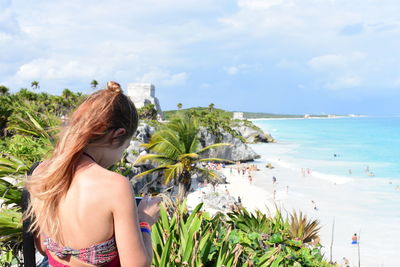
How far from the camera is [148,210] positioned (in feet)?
4.78

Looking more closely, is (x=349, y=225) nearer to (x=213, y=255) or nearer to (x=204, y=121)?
(x=213, y=255)

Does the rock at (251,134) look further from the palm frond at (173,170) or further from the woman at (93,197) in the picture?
the woman at (93,197)

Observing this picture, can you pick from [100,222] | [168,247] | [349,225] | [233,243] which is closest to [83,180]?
[100,222]

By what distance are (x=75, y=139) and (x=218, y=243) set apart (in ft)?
6.97

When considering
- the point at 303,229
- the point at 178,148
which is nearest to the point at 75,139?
the point at 303,229

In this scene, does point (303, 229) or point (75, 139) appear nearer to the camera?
point (75, 139)

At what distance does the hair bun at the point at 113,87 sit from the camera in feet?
4.75

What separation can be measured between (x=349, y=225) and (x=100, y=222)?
23.0 meters

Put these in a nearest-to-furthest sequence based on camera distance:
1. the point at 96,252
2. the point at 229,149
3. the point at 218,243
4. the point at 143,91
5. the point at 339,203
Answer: the point at 96,252 → the point at 218,243 → the point at 339,203 → the point at 229,149 → the point at 143,91

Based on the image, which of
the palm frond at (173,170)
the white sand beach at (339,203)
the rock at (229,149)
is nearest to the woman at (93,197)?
the white sand beach at (339,203)

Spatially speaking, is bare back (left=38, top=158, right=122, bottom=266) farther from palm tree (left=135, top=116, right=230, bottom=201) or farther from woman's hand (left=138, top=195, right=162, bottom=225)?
palm tree (left=135, top=116, right=230, bottom=201)

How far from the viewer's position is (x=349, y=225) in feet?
70.5

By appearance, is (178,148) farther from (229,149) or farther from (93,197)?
(229,149)

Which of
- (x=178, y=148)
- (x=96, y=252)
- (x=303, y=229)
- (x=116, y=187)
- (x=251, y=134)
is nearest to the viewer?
(x=116, y=187)
